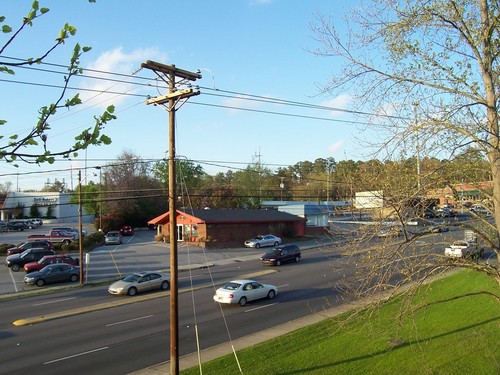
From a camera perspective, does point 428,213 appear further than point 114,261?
No

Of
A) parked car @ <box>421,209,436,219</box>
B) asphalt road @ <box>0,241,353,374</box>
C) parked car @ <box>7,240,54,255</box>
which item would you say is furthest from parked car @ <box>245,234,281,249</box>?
parked car @ <box>421,209,436,219</box>

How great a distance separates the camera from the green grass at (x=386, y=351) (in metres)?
13.2

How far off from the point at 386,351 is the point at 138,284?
54.2 feet

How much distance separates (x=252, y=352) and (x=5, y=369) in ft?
24.4

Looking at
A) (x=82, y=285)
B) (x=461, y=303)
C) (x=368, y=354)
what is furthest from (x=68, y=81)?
(x=82, y=285)

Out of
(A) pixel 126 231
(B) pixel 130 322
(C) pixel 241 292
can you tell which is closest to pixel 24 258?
(B) pixel 130 322

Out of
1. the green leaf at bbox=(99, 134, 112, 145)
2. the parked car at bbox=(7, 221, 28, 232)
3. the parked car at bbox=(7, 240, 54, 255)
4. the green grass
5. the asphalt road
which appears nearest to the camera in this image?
the green leaf at bbox=(99, 134, 112, 145)

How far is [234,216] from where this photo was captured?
56.2 m

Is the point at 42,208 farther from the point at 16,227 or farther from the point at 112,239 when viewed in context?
the point at 112,239

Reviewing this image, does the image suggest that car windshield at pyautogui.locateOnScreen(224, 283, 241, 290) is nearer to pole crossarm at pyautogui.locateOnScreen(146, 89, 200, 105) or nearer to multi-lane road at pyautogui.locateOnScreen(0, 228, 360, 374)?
multi-lane road at pyautogui.locateOnScreen(0, 228, 360, 374)

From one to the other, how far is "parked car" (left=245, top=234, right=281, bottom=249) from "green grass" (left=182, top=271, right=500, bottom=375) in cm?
3480

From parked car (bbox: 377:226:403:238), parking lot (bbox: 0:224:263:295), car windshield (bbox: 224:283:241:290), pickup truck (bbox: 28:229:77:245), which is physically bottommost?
parking lot (bbox: 0:224:263:295)

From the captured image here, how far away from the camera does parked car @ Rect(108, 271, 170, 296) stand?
27312 mm

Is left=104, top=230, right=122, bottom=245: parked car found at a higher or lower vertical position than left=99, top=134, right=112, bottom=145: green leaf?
lower
